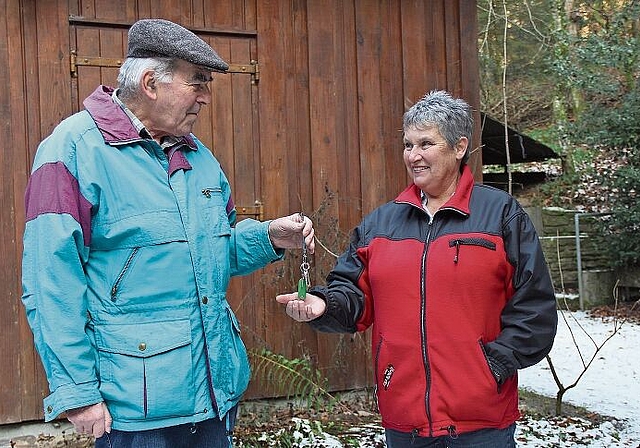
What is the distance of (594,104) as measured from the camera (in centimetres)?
1251

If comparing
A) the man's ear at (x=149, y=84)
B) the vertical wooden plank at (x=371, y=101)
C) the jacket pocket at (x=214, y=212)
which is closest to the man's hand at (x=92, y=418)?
the jacket pocket at (x=214, y=212)

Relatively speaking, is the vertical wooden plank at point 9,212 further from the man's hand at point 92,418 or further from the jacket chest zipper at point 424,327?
the jacket chest zipper at point 424,327

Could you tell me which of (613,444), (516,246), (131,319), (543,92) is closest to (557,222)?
(543,92)

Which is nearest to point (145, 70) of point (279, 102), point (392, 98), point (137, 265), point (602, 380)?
point (137, 265)

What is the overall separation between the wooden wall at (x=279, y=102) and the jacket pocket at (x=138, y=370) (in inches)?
107

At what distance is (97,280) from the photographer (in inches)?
86.4

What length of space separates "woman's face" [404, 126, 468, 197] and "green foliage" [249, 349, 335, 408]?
2265 mm

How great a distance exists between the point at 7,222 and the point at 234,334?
2.67m

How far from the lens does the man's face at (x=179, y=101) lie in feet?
7.73

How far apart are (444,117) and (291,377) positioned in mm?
2689

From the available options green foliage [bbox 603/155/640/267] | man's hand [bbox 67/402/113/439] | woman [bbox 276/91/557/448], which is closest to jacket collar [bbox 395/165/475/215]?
woman [bbox 276/91/557/448]

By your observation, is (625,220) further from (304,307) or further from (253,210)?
(304,307)

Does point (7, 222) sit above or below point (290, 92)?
below

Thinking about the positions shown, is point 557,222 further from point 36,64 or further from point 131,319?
point 131,319
